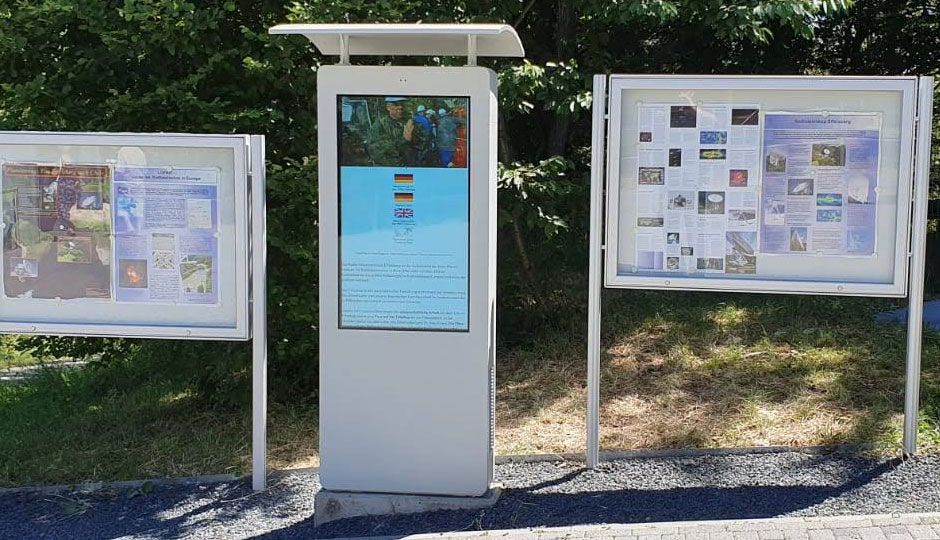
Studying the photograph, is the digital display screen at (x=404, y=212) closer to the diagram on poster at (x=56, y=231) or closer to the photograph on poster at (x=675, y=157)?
the photograph on poster at (x=675, y=157)

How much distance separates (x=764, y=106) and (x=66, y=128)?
4.44m

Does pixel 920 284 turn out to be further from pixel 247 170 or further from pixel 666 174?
pixel 247 170

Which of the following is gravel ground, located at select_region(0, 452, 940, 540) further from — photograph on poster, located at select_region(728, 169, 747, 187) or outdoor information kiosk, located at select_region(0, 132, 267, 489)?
photograph on poster, located at select_region(728, 169, 747, 187)

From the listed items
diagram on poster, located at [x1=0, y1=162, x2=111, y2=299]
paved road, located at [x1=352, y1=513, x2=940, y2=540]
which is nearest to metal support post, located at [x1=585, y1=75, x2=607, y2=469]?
paved road, located at [x1=352, y1=513, x2=940, y2=540]

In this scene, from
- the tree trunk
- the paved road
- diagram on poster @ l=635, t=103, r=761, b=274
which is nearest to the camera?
the paved road

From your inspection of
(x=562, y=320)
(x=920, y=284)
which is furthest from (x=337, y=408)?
(x=562, y=320)

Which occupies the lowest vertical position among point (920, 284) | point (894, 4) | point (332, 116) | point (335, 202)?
point (920, 284)

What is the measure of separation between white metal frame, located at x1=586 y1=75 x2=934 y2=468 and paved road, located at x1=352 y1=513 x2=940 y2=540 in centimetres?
93

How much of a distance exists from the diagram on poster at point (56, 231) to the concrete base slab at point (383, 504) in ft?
5.17

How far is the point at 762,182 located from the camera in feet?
15.3

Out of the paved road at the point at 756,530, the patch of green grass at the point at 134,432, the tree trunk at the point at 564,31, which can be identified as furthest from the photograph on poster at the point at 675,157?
the patch of green grass at the point at 134,432

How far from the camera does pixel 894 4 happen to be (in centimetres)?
1045

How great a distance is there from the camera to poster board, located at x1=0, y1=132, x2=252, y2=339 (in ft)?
15.1

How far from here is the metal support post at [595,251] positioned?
184 inches
